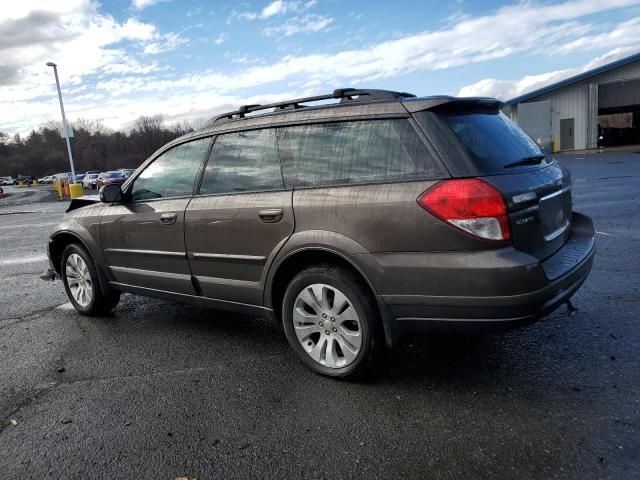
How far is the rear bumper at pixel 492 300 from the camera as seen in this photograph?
2643 millimetres

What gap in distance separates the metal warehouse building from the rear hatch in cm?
3570

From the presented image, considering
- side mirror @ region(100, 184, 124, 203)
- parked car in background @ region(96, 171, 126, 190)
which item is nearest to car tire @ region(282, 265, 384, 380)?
side mirror @ region(100, 184, 124, 203)

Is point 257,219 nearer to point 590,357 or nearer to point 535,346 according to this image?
point 535,346

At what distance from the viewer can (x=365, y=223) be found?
2.94 metres

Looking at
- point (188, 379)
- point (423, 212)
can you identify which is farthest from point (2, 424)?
point (423, 212)

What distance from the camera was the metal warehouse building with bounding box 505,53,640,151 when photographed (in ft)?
118

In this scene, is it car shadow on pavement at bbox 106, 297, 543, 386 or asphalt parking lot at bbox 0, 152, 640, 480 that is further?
car shadow on pavement at bbox 106, 297, 543, 386

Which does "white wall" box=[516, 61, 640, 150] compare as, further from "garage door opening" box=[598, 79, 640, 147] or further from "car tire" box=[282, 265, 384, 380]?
"car tire" box=[282, 265, 384, 380]

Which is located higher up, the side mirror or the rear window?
the rear window

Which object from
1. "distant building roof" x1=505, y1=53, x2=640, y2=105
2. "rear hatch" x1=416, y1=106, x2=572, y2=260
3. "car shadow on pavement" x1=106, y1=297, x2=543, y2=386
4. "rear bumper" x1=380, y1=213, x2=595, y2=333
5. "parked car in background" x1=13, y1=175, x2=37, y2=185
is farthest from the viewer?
"parked car in background" x1=13, y1=175, x2=37, y2=185

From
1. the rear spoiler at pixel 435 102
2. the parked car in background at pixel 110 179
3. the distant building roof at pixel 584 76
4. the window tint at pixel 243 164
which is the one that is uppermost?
the distant building roof at pixel 584 76

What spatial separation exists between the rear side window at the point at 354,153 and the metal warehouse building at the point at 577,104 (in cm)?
3628

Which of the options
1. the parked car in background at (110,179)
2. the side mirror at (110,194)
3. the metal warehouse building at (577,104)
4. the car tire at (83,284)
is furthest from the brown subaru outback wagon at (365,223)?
the metal warehouse building at (577,104)

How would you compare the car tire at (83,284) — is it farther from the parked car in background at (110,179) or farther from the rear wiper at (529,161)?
the parked car in background at (110,179)
